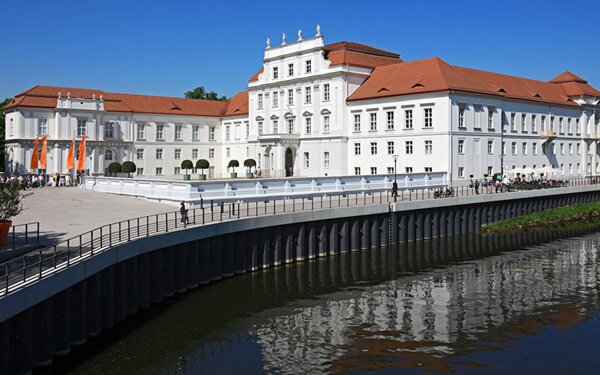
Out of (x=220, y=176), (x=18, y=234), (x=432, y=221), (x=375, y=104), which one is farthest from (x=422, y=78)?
(x=18, y=234)

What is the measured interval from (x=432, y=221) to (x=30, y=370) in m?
33.1

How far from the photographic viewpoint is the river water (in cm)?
1984

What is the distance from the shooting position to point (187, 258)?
94.9ft

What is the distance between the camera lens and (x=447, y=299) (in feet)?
92.6

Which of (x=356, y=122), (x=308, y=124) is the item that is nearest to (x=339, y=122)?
(x=356, y=122)

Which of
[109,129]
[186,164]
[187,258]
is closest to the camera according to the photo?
[187,258]

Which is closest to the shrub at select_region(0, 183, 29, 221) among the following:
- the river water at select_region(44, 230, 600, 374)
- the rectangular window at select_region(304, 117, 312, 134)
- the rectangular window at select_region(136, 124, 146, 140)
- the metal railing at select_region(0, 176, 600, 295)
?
the metal railing at select_region(0, 176, 600, 295)

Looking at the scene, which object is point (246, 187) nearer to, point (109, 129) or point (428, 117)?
point (428, 117)

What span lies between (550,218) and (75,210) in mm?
38365

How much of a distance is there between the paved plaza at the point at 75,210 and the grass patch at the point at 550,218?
26.7 meters

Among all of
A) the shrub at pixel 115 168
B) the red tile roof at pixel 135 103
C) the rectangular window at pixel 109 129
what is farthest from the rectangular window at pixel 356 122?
the rectangular window at pixel 109 129

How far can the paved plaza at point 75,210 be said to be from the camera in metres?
28.7

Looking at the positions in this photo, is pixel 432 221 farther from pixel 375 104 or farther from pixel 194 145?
pixel 194 145

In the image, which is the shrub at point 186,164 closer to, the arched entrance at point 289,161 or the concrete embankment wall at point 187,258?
the arched entrance at point 289,161
